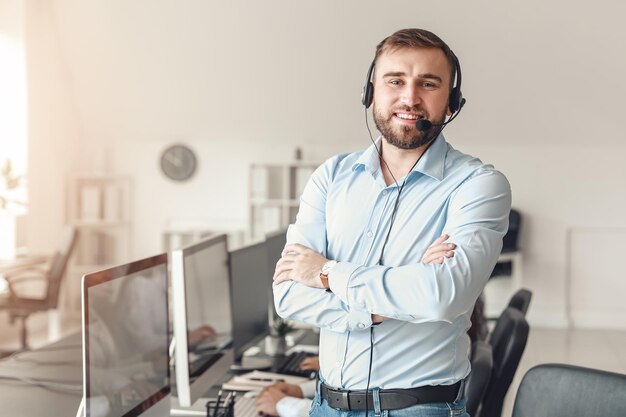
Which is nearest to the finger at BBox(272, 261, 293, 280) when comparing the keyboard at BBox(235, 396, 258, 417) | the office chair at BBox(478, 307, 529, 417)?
the keyboard at BBox(235, 396, 258, 417)

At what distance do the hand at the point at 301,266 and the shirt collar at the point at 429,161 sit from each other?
9.9 inches

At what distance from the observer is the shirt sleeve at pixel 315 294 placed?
1786 mm

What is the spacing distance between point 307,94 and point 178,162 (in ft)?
5.13

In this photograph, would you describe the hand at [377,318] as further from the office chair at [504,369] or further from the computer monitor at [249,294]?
the computer monitor at [249,294]

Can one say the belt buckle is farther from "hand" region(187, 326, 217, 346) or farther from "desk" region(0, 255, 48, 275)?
"desk" region(0, 255, 48, 275)

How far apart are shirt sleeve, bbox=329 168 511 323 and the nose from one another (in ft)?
0.74

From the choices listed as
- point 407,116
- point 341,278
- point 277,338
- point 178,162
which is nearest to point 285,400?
point 341,278

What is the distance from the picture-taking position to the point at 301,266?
1.90 metres

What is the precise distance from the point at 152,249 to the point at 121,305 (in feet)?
20.6

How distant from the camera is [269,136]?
25.9ft

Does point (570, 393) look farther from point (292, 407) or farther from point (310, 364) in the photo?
point (310, 364)

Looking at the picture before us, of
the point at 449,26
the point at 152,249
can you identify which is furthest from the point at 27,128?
the point at 449,26

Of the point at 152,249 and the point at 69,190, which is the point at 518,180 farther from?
the point at 69,190

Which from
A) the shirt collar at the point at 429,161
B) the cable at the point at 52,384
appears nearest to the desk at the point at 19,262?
the cable at the point at 52,384
